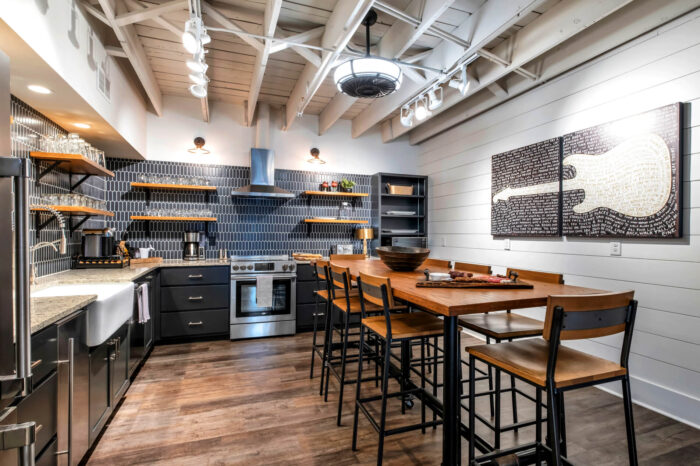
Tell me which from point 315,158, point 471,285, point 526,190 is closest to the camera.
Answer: point 471,285

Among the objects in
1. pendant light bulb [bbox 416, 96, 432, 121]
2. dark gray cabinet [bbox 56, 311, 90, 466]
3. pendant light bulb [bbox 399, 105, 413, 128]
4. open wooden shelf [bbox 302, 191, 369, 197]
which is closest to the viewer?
dark gray cabinet [bbox 56, 311, 90, 466]

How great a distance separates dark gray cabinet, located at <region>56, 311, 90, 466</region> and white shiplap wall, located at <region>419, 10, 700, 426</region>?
3.48 metres

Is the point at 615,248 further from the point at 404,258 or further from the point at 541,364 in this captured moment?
the point at 541,364

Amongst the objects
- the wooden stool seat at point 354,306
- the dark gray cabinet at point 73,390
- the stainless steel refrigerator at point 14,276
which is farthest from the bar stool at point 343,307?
the stainless steel refrigerator at point 14,276

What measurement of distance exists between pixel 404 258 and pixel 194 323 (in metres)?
2.60

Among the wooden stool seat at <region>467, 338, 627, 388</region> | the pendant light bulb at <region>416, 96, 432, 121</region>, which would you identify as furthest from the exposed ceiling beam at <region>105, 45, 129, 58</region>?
the wooden stool seat at <region>467, 338, 627, 388</region>

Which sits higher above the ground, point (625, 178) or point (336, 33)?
point (336, 33)

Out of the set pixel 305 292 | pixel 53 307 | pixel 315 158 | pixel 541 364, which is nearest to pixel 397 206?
pixel 315 158

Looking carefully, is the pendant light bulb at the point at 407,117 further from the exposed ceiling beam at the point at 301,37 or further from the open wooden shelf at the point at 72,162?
the open wooden shelf at the point at 72,162

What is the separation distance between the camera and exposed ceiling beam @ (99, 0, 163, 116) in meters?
2.21

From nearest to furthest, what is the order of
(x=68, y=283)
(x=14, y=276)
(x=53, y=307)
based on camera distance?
(x=14, y=276), (x=53, y=307), (x=68, y=283)

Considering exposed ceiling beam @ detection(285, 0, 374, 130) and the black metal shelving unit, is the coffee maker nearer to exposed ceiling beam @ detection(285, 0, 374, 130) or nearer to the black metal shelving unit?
exposed ceiling beam @ detection(285, 0, 374, 130)

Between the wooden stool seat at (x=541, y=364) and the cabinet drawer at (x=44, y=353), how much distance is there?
5.77 ft

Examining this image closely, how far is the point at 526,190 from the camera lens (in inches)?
134
